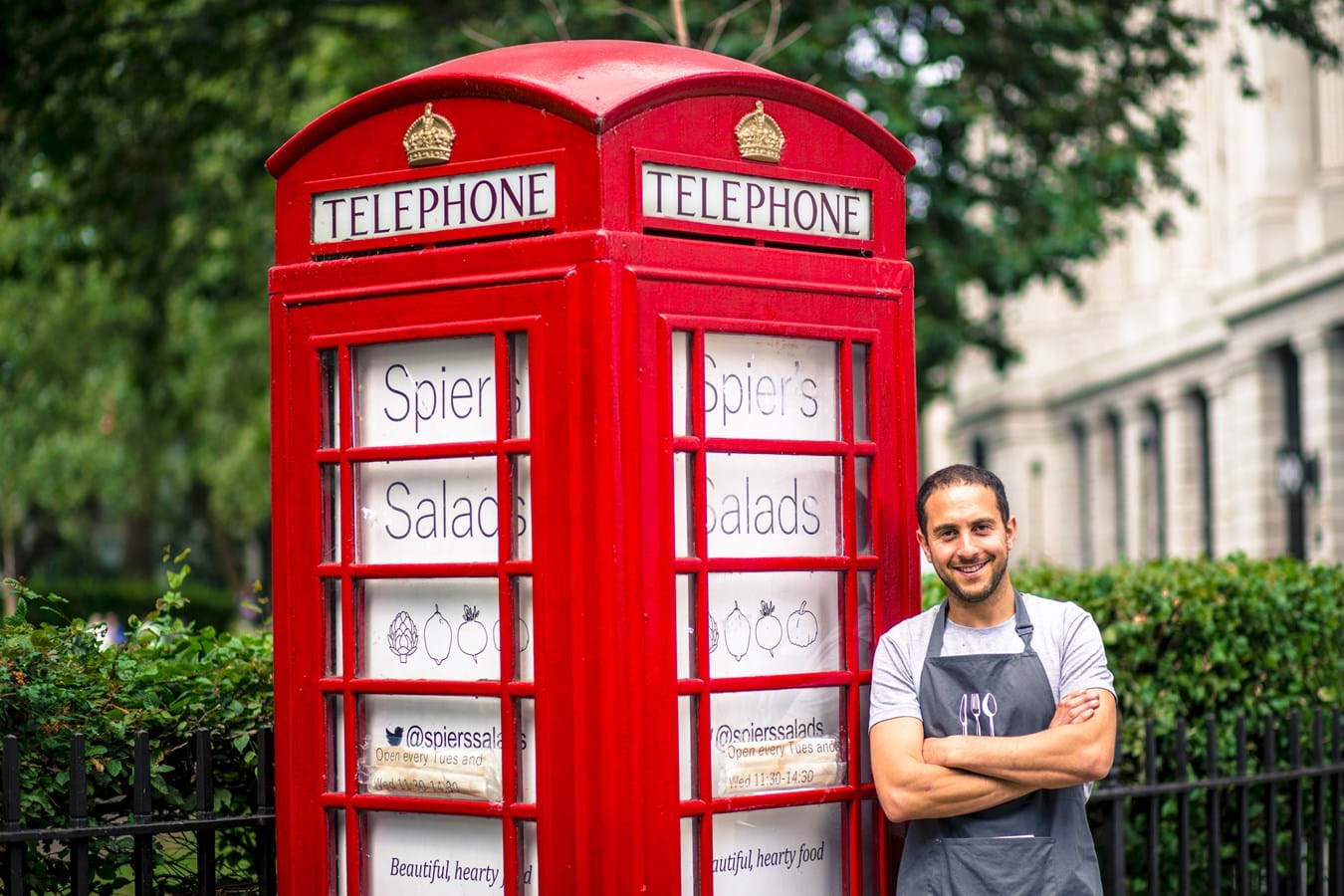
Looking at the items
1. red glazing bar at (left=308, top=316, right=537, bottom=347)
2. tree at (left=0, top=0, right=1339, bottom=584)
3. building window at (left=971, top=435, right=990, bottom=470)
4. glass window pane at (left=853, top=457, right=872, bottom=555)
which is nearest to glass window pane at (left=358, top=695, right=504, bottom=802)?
red glazing bar at (left=308, top=316, right=537, bottom=347)

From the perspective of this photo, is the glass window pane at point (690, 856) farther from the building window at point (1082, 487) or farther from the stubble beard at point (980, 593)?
the building window at point (1082, 487)

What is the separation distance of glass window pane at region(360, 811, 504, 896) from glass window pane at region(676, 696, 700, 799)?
40 cm

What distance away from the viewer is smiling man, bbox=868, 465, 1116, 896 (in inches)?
148

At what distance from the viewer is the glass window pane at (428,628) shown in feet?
12.5

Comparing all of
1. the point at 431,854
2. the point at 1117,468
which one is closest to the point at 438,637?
the point at 431,854

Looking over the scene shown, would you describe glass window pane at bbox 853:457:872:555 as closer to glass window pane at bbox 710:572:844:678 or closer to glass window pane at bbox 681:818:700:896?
glass window pane at bbox 710:572:844:678

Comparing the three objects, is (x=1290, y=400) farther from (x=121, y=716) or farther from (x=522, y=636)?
(x=522, y=636)

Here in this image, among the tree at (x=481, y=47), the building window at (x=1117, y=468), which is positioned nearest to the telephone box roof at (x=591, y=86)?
the tree at (x=481, y=47)

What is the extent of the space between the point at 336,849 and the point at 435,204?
1445 millimetres

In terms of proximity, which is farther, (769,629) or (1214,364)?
(1214,364)

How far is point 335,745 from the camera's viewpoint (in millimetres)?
4004

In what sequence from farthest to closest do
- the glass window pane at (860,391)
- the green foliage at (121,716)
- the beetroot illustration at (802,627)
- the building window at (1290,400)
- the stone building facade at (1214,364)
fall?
the building window at (1290,400) < the stone building facade at (1214,364) < the green foliage at (121,716) < the glass window pane at (860,391) < the beetroot illustration at (802,627)

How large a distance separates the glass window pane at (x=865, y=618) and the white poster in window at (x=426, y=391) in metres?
0.92

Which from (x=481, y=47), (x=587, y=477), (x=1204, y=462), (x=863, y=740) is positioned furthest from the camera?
(x=1204, y=462)
